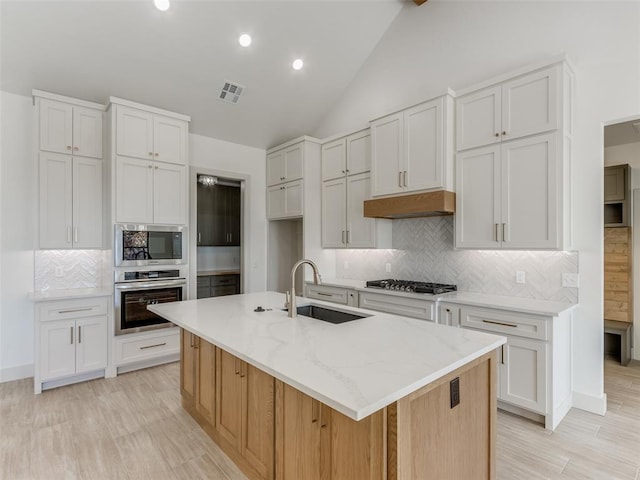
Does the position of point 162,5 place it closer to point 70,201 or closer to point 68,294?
point 70,201

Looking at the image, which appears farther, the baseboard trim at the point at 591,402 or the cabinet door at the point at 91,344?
the cabinet door at the point at 91,344

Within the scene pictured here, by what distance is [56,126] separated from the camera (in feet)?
11.5

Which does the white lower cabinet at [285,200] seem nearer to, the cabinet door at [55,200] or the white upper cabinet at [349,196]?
the white upper cabinet at [349,196]

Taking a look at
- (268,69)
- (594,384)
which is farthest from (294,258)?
(594,384)

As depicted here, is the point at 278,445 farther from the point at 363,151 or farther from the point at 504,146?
the point at 363,151

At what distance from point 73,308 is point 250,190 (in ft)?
8.84

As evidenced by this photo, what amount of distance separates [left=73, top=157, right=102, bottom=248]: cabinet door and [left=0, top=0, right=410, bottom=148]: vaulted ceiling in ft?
2.49

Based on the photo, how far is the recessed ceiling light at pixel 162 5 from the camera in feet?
10.1

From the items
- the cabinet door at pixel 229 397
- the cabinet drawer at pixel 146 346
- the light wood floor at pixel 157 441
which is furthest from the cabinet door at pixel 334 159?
the light wood floor at pixel 157 441

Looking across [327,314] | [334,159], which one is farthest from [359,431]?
[334,159]

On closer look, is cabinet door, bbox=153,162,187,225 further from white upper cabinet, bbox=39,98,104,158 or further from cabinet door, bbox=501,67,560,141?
cabinet door, bbox=501,67,560,141

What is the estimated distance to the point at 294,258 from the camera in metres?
5.77

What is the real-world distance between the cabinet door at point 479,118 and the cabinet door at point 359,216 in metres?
1.20

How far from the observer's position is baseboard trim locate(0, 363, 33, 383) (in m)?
3.47
